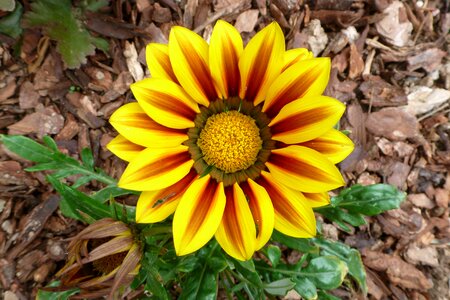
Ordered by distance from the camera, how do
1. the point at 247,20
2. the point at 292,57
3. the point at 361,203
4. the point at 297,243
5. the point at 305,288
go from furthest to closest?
the point at 247,20 → the point at 361,203 → the point at 305,288 → the point at 297,243 → the point at 292,57

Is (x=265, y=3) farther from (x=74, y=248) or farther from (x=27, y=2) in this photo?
(x=74, y=248)

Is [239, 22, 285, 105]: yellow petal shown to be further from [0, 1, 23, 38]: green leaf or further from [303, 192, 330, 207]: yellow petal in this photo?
[0, 1, 23, 38]: green leaf

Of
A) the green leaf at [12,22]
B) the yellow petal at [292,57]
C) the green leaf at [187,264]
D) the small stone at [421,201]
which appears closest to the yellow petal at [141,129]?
the yellow petal at [292,57]

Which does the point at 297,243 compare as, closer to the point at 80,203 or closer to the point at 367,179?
the point at 80,203

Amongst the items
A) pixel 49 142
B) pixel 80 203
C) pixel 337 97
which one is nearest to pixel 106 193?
pixel 49 142

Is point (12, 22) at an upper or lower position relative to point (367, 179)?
upper

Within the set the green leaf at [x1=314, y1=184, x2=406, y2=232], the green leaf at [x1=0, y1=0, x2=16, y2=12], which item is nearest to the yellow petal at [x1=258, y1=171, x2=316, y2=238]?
the green leaf at [x1=314, y1=184, x2=406, y2=232]
